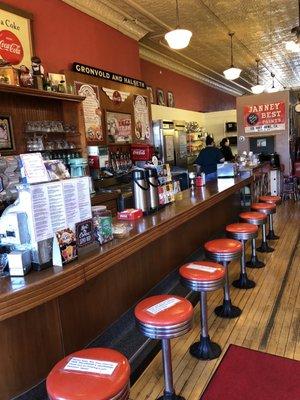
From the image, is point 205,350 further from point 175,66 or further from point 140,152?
point 175,66

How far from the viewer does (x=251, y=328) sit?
2.82 m

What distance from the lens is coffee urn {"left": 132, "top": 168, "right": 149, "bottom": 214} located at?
8.46 ft

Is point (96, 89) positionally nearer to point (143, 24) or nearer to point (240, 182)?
point (143, 24)

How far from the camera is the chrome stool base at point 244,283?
3.61 meters

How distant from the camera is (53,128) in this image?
4.32 metres

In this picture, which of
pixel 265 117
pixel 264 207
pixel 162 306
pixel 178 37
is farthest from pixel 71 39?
pixel 265 117

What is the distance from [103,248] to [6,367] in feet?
2.42

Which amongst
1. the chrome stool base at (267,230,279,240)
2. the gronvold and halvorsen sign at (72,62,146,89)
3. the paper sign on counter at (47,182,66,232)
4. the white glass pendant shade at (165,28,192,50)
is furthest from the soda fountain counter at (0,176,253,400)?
the gronvold and halvorsen sign at (72,62,146,89)

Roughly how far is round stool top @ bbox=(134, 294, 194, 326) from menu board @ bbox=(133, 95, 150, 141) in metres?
4.79

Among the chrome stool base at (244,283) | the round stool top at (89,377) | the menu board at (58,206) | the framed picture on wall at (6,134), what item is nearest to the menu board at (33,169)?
the menu board at (58,206)

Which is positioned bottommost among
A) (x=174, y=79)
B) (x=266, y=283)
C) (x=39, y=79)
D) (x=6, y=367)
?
(x=266, y=283)

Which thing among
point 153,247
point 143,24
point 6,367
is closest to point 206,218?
point 153,247

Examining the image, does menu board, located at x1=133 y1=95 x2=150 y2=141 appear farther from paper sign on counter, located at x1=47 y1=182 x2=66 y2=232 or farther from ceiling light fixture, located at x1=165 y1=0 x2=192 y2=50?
paper sign on counter, located at x1=47 y1=182 x2=66 y2=232

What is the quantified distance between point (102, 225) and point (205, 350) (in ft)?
4.15
